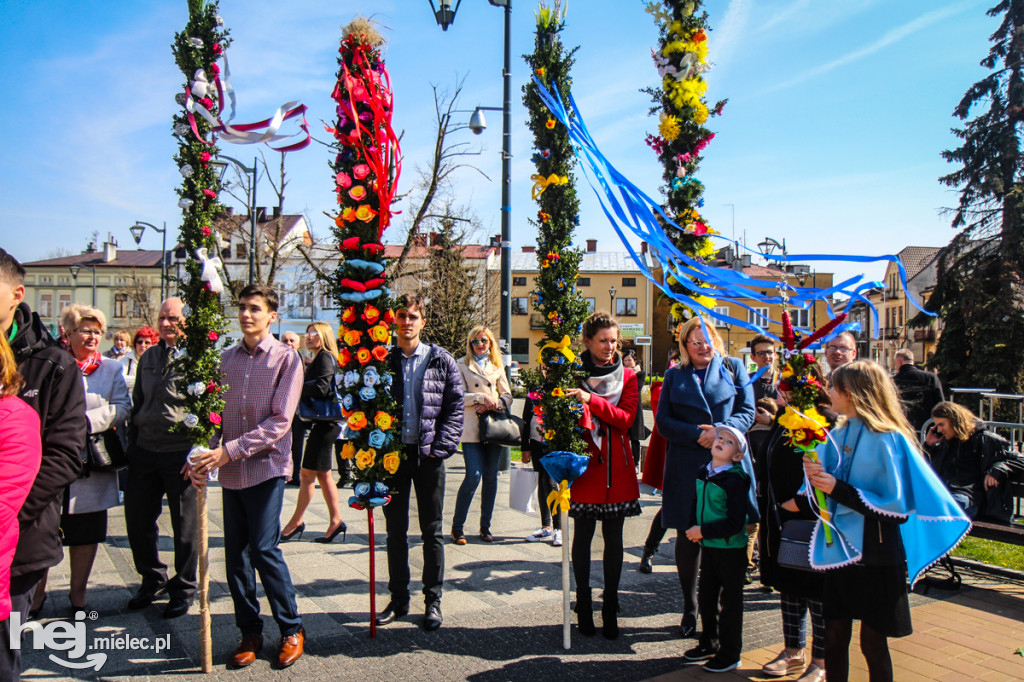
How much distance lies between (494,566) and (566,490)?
187cm

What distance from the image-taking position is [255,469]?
425cm

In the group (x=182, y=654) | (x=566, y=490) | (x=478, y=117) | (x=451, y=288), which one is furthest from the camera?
(x=451, y=288)

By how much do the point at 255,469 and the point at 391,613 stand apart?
4.83 ft

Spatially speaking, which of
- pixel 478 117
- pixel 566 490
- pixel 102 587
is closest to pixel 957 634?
pixel 566 490

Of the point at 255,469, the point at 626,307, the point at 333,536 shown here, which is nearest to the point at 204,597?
the point at 255,469

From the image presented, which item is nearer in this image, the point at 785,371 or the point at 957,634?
the point at 785,371

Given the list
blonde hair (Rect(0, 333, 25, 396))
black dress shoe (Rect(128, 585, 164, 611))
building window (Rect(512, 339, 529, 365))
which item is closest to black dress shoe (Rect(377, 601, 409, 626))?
black dress shoe (Rect(128, 585, 164, 611))

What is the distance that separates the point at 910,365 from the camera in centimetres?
868

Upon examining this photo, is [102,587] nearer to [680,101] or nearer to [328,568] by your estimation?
[328,568]

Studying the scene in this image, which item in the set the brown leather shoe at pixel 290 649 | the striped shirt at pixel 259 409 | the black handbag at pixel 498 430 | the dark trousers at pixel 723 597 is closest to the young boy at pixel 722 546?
the dark trousers at pixel 723 597

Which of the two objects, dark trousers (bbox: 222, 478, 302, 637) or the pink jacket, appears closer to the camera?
the pink jacket

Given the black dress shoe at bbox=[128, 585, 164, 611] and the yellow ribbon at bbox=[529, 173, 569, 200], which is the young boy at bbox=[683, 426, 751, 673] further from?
the black dress shoe at bbox=[128, 585, 164, 611]

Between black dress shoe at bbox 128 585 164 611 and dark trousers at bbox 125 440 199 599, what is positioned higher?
dark trousers at bbox 125 440 199 599

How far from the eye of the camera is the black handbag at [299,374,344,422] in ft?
22.2
